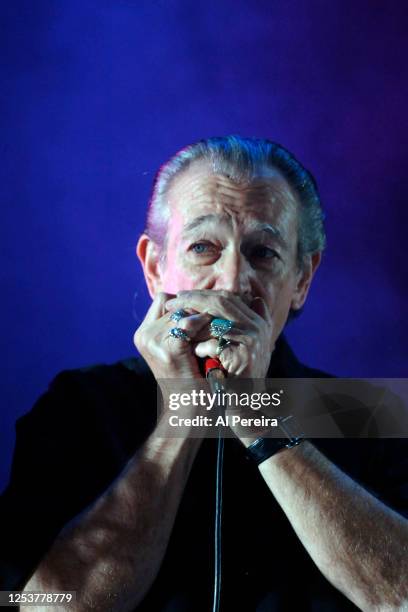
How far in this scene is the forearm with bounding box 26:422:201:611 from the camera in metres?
1.28

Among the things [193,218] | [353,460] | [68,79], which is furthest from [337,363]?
[68,79]

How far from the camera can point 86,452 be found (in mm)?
1490

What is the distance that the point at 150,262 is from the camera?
1.82 m

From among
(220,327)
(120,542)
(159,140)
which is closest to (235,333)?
(220,327)

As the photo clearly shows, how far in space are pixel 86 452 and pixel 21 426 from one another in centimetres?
17

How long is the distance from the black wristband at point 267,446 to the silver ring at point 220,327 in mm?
250

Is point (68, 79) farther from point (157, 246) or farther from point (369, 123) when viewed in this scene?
point (369, 123)

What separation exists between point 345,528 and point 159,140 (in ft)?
3.97

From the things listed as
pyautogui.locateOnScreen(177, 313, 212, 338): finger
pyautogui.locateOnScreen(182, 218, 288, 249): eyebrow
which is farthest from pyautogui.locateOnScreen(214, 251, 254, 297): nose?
pyautogui.locateOnScreen(177, 313, 212, 338): finger

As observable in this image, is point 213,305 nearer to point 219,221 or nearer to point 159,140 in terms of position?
point 219,221

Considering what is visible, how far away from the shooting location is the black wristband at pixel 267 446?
4.54 feet

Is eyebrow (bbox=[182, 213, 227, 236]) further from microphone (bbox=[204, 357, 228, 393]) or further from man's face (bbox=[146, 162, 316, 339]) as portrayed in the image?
microphone (bbox=[204, 357, 228, 393])

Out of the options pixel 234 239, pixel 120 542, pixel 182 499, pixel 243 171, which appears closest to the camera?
pixel 120 542

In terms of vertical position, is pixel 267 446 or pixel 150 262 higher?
pixel 150 262
